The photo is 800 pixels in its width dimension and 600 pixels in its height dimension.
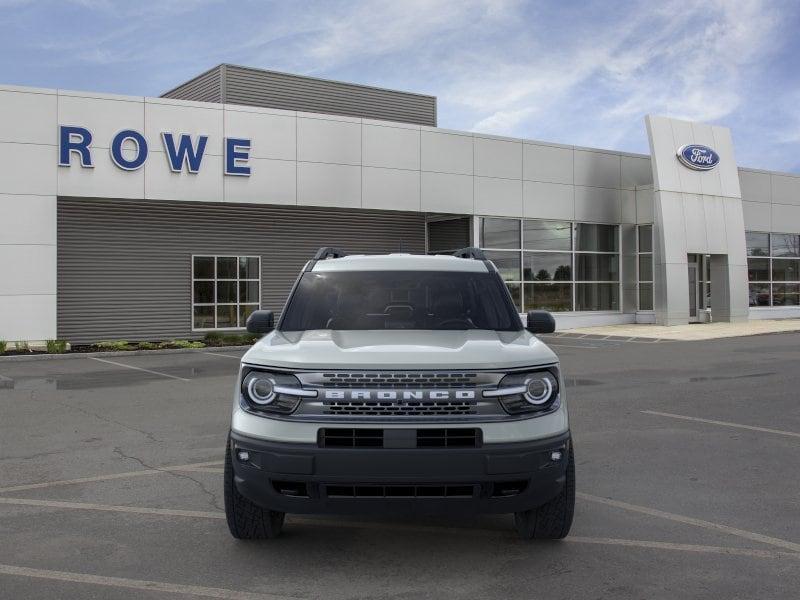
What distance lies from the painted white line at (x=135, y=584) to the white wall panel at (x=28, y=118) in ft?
56.2

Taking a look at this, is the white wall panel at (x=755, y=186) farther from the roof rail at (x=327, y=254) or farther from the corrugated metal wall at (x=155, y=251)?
the roof rail at (x=327, y=254)

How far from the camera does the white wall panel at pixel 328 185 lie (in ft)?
75.4

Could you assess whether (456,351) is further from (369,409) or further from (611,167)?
(611,167)

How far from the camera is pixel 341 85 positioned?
89.5 feet

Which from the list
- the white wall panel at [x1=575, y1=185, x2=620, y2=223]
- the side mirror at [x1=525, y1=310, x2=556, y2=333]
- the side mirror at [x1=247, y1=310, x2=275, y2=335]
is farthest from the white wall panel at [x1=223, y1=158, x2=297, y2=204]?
the side mirror at [x1=525, y1=310, x2=556, y2=333]

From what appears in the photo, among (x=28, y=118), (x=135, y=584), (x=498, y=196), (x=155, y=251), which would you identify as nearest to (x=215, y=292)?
(x=155, y=251)

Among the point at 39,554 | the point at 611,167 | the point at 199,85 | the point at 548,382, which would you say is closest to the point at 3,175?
the point at 199,85

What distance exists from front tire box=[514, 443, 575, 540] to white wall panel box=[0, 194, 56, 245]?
1766 centimetres

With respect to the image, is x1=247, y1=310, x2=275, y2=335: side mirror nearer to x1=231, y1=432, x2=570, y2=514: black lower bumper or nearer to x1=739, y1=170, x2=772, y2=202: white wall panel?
x1=231, y1=432, x2=570, y2=514: black lower bumper

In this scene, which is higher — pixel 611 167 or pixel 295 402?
pixel 611 167

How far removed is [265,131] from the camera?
22.3 m

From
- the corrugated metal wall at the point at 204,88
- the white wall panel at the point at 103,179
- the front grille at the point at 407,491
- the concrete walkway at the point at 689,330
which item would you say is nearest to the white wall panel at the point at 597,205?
the concrete walkway at the point at 689,330

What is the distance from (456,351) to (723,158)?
2889 cm

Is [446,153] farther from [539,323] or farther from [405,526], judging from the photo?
[405,526]
